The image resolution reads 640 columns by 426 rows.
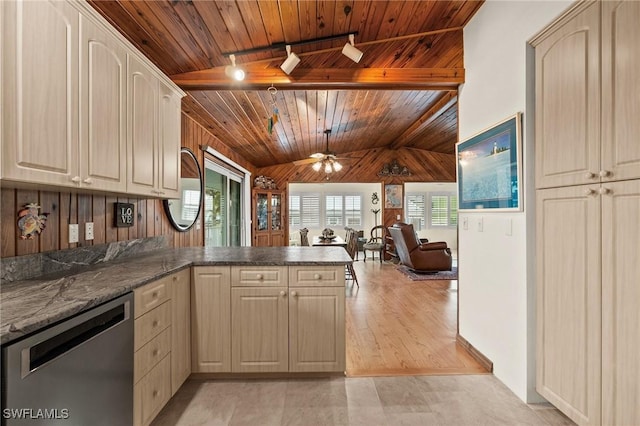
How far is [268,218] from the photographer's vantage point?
6953mm

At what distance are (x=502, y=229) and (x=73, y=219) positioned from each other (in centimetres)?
284

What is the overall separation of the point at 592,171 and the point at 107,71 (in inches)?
102

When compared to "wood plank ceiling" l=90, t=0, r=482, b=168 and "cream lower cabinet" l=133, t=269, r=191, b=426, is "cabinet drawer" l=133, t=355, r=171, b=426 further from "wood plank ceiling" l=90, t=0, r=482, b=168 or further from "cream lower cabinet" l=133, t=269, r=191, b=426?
"wood plank ceiling" l=90, t=0, r=482, b=168

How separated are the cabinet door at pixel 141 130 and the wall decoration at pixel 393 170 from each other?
19.9 feet

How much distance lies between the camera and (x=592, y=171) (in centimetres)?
141

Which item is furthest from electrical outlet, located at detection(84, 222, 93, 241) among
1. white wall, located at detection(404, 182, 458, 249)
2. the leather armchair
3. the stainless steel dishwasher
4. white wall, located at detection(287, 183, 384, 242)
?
white wall, located at detection(404, 182, 458, 249)

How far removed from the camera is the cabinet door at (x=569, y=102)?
1.42 m

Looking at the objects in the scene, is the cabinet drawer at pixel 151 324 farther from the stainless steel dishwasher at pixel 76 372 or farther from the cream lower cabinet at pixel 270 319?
the cream lower cabinet at pixel 270 319

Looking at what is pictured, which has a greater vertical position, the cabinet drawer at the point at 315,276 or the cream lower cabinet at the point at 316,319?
the cabinet drawer at the point at 315,276

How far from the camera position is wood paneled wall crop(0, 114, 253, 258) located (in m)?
1.41

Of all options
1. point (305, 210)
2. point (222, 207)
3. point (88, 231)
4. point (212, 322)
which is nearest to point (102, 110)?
point (88, 231)

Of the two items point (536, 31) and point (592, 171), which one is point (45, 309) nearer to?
point (592, 171)

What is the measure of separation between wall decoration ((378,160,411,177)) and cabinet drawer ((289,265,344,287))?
574 centimetres

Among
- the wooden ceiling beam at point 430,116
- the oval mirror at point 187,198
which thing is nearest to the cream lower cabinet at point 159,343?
the oval mirror at point 187,198
